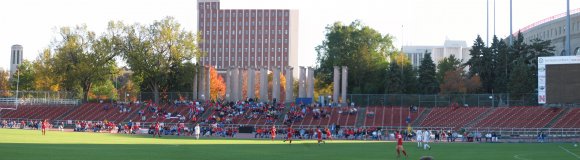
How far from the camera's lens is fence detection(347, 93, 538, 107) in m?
79.6

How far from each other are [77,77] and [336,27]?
39.2m

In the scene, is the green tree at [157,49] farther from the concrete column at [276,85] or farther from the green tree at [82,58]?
the concrete column at [276,85]

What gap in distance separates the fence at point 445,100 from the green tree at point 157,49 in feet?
81.0

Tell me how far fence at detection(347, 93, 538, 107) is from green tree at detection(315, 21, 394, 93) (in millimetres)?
17456

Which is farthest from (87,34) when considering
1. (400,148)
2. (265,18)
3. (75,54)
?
(265,18)

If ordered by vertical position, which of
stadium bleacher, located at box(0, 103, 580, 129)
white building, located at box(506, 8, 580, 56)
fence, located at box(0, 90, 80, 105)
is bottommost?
stadium bleacher, located at box(0, 103, 580, 129)

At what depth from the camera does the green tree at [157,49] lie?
323 ft

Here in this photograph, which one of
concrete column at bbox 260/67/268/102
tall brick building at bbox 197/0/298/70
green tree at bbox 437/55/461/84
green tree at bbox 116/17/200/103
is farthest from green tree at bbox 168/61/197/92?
tall brick building at bbox 197/0/298/70

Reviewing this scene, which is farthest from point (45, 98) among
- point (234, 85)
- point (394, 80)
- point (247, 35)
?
point (247, 35)

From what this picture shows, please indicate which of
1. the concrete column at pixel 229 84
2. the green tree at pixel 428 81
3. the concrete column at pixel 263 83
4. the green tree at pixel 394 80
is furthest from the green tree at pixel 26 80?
the green tree at pixel 428 81

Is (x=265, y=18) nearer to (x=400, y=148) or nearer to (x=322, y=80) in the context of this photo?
(x=322, y=80)

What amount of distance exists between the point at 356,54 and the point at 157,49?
2923 cm

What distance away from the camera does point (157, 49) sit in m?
100

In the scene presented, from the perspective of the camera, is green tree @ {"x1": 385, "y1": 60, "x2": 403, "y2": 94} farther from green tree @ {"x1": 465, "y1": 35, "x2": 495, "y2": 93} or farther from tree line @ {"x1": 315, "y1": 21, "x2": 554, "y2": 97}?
green tree @ {"x1": 465, "y1": 35, "x2": 495, "y2": 93}
